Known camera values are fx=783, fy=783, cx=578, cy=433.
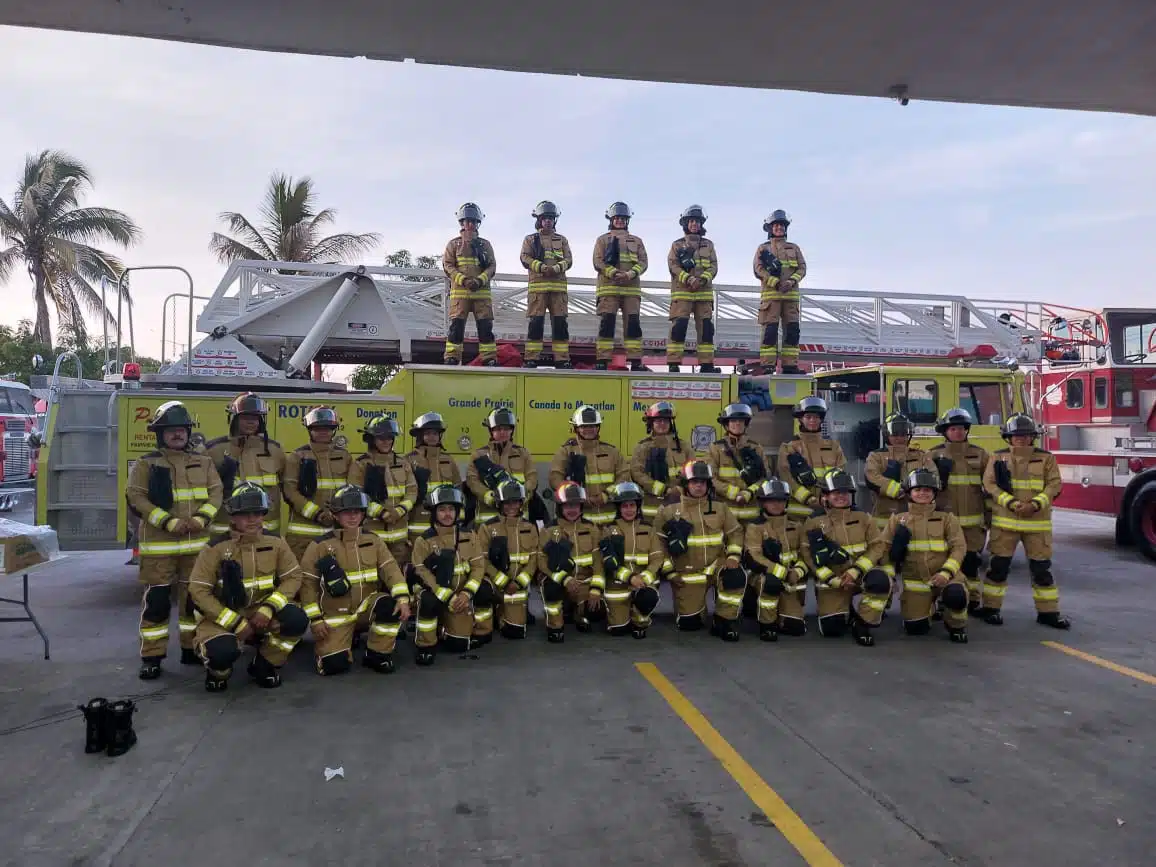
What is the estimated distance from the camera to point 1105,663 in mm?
6086

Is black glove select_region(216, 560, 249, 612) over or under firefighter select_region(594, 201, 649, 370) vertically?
under

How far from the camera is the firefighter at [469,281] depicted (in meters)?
8.89

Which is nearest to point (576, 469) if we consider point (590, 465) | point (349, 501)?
point (590, 465)

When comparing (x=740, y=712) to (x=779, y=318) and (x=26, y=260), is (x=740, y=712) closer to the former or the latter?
(x=779, y=318)

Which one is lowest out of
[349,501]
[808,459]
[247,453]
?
[349,501]

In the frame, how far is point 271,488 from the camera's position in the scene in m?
7.09

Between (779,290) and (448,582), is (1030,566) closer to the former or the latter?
(779,290)

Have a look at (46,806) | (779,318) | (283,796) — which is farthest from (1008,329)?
(46,806)

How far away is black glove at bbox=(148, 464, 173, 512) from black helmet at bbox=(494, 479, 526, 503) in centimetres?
253

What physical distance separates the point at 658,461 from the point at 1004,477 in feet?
10.6

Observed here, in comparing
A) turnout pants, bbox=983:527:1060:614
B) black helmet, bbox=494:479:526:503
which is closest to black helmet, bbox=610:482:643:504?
black helmet, bbox=494:479:526:503

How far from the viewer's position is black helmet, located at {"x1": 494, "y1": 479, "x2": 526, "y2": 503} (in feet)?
21.8

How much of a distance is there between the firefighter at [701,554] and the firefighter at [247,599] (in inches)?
122

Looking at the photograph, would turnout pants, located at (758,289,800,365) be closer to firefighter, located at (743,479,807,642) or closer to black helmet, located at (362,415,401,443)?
firefighter, located at (743,479,807,642)
